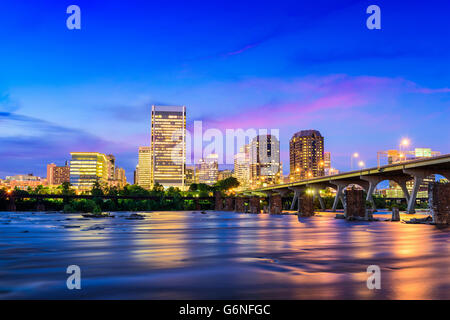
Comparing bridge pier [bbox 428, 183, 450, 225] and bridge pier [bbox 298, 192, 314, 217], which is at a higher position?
bridge pier [bbox 428, 183, 450, 225]

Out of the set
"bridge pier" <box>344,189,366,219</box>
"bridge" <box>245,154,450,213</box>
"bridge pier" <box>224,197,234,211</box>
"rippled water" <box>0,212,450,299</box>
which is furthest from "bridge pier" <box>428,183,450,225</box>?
"bridge pier" <box>224,197,234,211</box>

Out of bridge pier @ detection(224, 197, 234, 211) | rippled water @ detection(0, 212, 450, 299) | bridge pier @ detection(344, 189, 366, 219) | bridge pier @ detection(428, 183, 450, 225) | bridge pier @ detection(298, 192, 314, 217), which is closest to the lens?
rippled water @ detection(0, 212, 450, 299)

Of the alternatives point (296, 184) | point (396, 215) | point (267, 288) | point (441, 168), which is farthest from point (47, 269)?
point (296, 184)

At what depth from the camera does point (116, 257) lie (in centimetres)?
2156

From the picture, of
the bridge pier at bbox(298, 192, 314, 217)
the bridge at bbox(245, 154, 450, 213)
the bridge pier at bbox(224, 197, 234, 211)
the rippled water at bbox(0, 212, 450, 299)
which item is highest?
the bridge at bbox(245, 154, 450, 213)

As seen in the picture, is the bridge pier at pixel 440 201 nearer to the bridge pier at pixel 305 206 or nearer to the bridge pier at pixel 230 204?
the bridge pier at pixel 305 206

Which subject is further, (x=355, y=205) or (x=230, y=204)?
(x=230, y=204)

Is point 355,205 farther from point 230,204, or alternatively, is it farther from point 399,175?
point 230,204

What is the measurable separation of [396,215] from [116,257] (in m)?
61.0

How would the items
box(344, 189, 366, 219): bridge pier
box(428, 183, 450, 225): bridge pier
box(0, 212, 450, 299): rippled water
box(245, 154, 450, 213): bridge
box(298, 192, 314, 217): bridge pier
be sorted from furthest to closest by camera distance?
box(298, 192, 314, 217): bridge pier < box(245, 154, 450, 213): bridge < box(344, 189, 366, 219): bridge pier < box(428, 183, 450, 225): bridge pier < box(0, 212, 450, 299): rippled water

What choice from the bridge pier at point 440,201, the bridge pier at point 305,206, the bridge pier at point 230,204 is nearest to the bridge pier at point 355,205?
the bridge pier at point 440,201

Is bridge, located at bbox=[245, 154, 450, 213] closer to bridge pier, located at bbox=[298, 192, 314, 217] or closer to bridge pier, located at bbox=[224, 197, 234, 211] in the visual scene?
bridge pier, located at bbox=[298, 192, 314, 217]

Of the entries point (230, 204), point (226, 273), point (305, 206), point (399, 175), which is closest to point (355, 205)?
point (305, 206)
